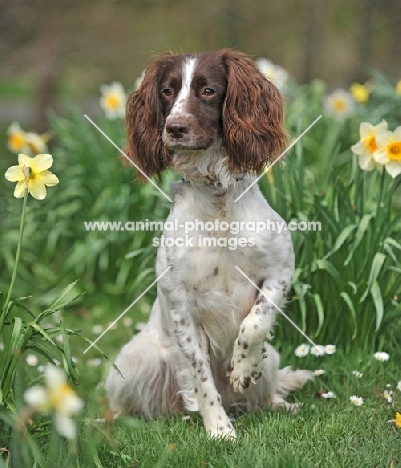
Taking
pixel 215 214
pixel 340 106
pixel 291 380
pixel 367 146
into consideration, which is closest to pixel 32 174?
pixel 215 214

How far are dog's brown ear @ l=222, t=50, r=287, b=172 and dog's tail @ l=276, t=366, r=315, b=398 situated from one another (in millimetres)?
1029

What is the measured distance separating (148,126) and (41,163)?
0.66 metres

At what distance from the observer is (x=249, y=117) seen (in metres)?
3.26

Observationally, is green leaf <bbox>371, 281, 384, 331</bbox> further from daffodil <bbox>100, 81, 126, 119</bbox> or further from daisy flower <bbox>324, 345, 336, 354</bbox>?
daffodil <bbox>100, 81, 126, 119</bbox>

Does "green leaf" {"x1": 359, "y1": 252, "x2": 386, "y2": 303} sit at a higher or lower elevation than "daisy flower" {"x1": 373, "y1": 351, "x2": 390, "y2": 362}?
higher

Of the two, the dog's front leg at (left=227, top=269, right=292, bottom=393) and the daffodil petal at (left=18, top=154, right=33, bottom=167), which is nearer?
the daffodil petal at (left=18, top=154, right=33, bottom=167)

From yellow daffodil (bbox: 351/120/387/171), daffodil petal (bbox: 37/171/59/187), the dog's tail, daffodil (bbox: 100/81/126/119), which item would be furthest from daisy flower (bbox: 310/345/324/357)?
daffodil (bbox: 100/81/126/119)

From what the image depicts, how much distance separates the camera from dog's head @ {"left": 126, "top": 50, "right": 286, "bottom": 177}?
3150 millimetres

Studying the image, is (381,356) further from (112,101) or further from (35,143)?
(112,101)

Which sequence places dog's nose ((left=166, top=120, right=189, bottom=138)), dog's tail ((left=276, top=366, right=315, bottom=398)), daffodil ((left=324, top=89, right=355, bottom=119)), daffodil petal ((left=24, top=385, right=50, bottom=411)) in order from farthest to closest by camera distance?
daffodil ((left=324, top=89, right=355, bottom=119)), dog's tail ((left=276, top=366, right=315, bottom=398)), dog's nose ((left=166, top=120, right=189, bottom=138)), daffodil petal ((left=24, top=385, right=50, bottom=411))

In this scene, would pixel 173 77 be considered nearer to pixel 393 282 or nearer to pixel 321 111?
pixel 393 282

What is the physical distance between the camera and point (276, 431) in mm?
3072

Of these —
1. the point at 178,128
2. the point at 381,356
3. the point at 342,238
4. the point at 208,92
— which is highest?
the point at 208,92

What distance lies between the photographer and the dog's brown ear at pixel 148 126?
337cm
